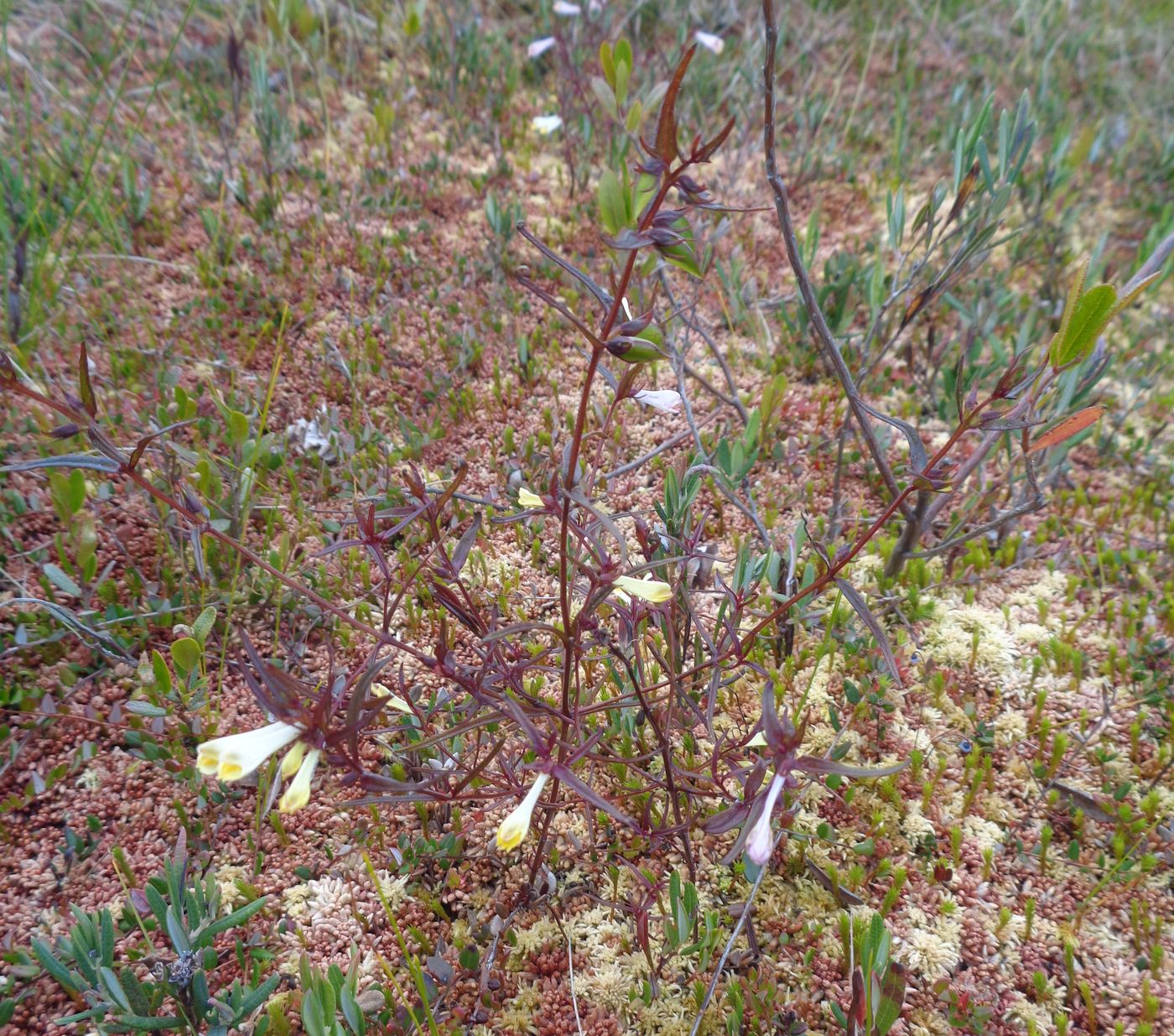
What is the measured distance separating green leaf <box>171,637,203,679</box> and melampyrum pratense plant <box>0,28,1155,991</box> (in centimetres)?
20

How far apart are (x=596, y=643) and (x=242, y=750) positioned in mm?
982

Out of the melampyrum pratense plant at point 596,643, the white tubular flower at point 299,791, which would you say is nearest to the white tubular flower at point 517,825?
the melampyrum pratense plant at point 596,643

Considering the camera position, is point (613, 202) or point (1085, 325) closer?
point (1085, 325)

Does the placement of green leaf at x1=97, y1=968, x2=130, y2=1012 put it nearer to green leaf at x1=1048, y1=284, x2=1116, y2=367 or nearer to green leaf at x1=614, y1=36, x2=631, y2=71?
green leaf at x1=1048, y1=284, x2=1116, y2=367

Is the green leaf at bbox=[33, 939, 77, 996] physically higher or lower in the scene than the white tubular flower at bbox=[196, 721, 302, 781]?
lower

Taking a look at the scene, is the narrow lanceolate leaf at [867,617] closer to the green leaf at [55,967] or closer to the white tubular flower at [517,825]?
the white tubular flower at [517,825]

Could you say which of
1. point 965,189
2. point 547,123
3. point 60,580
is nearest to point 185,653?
point 60,580

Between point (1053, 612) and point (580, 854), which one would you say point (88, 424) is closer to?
point (580, 854)

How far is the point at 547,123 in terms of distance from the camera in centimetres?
432

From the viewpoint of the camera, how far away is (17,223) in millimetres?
3188

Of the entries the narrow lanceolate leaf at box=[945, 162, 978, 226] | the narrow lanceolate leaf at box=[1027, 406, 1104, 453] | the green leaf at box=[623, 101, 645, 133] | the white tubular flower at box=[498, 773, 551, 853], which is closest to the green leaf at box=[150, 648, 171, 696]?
the white tubular flower at box=[498, 773, 551, 853]

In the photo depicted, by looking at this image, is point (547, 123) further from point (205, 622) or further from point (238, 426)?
point (205, 622)

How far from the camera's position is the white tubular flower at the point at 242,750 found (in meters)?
1.27

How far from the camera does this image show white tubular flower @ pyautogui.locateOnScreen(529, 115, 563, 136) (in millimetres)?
4250
